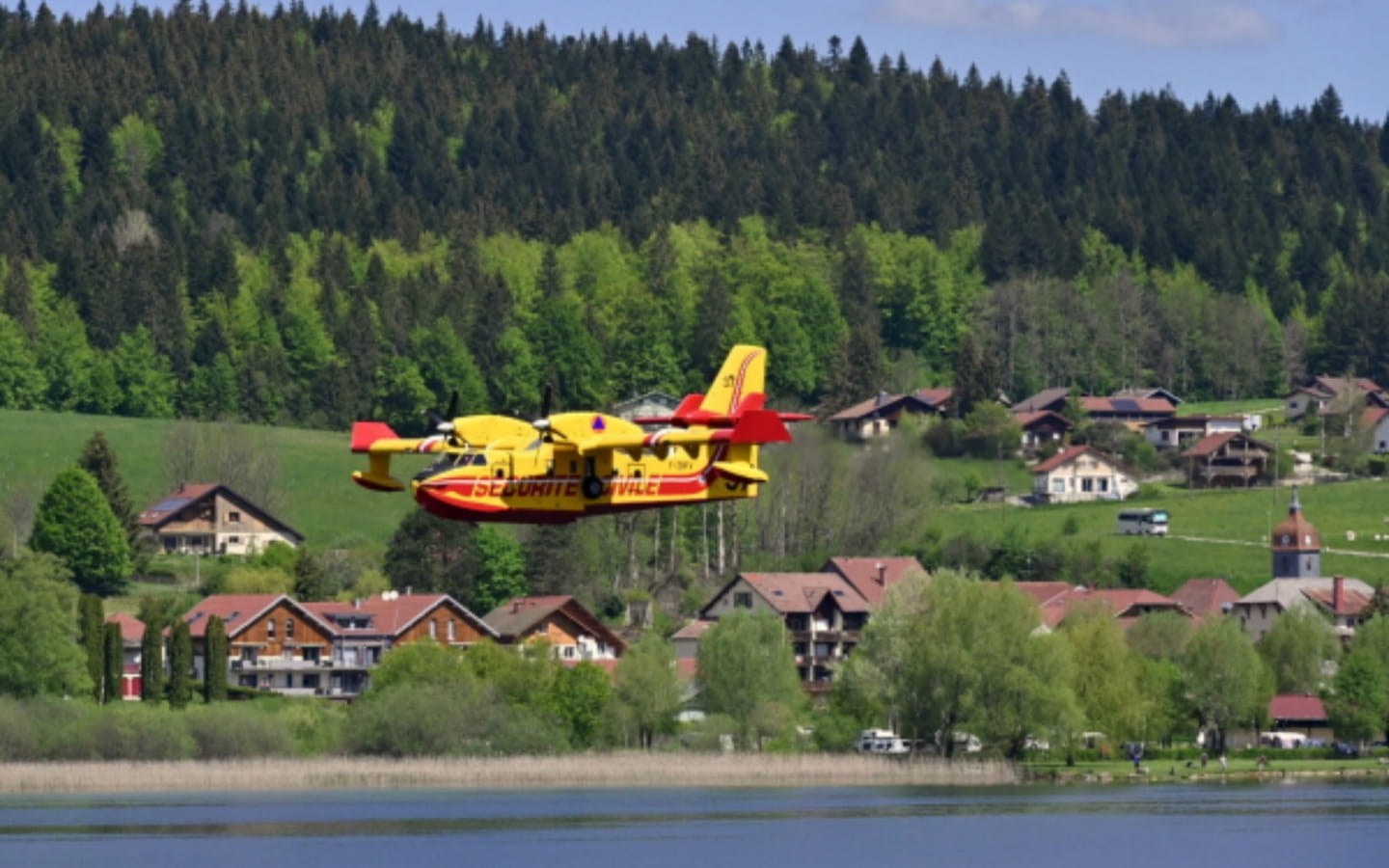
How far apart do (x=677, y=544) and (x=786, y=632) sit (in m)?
26.0

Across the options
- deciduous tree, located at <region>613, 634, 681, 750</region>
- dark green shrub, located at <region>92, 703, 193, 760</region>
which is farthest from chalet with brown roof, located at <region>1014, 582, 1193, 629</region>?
dark green shrub, located at <region>92, 703, 193, 760</region>

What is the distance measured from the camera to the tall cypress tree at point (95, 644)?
11325cm

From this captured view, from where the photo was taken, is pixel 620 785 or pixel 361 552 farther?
pixel 361 552

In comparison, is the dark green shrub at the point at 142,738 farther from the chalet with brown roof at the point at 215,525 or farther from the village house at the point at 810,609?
the chalet with brown roof at the point at 215,525

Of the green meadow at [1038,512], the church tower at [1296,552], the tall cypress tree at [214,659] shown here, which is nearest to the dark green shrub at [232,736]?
the tall cypress tree at [214,659]

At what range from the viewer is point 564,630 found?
13750 centimetres

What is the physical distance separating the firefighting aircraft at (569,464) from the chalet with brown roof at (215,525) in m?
106

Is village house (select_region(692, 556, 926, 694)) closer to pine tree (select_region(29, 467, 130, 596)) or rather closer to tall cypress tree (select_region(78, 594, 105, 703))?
pine tree (select_region(29, 467, 130, 596))

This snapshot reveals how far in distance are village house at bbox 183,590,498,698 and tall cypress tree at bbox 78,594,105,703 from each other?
50.6 ft

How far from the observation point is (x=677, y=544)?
541ft

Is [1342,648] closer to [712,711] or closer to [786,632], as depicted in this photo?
[786,632]

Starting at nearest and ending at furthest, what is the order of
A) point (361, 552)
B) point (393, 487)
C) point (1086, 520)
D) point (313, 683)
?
point (393, 487) < point (313, 683) < point (361, 552) < point (1086, 520)

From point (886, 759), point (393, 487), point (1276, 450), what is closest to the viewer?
point (393, 487)

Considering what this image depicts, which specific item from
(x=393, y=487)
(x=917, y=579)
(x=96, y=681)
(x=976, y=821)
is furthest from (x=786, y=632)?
(x=393, y=487)
